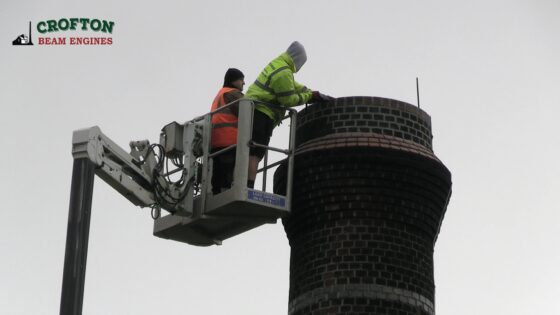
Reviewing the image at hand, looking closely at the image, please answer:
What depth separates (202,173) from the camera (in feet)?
72.9

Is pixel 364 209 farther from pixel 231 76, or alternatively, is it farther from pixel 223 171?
pixel 231 76

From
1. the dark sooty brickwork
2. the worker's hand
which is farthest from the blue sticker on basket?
the worker's hand

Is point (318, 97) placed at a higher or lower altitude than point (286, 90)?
higher

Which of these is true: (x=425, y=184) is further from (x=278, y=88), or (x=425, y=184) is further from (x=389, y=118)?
(x=278, y=88)

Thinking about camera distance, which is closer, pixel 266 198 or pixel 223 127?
pixel 266 198

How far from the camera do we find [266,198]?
21.9 metres

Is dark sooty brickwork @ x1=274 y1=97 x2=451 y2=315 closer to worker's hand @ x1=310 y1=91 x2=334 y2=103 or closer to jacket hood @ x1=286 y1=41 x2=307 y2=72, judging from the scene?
worker's hand @ x1=310 y1=91 x2=334 y2=103

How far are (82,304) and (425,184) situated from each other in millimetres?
8626

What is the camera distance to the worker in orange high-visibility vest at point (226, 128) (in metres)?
22.3

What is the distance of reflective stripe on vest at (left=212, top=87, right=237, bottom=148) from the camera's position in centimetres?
2244

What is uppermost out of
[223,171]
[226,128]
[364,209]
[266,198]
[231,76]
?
[231,76]

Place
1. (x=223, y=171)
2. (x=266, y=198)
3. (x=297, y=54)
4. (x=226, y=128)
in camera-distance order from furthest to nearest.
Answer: (x=297, y=54), (x=226, y=128), (x=223, y=171), (x=266, y=198)

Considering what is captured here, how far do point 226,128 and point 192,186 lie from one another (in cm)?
108

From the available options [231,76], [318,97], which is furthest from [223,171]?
[318,97]
